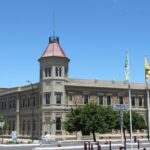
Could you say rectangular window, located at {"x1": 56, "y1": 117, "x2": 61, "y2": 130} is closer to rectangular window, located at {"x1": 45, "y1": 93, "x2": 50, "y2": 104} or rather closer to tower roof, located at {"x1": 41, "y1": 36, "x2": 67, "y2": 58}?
rectangular window, located at {"x1": 45, "y1": 93, "x2": 50, "y2": 104}

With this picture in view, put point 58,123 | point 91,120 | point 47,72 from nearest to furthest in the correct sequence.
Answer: point 91,120 < point 58,123 < point 47,72

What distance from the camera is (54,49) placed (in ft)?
254

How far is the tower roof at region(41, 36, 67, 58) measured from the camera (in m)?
76.4

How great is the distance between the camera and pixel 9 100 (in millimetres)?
90875

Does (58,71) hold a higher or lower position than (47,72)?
higher

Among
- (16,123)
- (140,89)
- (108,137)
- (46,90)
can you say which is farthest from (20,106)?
(140,89)

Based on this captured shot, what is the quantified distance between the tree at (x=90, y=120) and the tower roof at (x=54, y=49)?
15218mm

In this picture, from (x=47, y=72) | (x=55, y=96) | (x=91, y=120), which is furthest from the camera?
(x=47, y=72)

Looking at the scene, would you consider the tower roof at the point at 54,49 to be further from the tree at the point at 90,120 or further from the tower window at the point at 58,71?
the tree at the point at 90,120

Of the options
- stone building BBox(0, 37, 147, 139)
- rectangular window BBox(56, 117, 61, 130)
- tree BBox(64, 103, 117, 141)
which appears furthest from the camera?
stone building BBox(0, 37, 147, 139)

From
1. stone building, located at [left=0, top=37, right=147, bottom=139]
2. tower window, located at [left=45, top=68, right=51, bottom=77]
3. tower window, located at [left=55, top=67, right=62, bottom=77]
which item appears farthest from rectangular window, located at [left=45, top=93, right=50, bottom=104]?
tower window, located at [left=55, top=67, right=62, bottom=77]

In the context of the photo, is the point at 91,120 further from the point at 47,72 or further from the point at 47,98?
the point at 47,72

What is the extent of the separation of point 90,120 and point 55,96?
14.4 m

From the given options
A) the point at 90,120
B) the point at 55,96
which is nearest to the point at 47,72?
the point at 55,96
